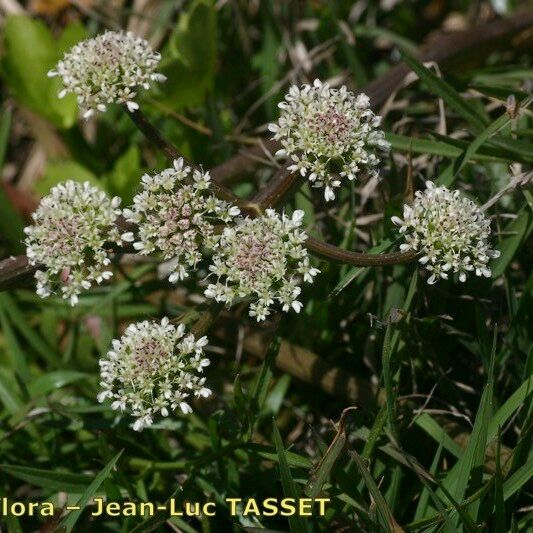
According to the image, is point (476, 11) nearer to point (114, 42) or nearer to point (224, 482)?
point (114, 42)

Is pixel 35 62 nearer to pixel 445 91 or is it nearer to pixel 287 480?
pixel 445 91

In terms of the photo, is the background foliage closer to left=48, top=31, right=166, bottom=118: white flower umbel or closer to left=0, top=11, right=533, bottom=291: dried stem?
left=0, top=11, right=533, bottom=291: dried stem

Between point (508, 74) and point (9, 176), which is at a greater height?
point (9, 176)

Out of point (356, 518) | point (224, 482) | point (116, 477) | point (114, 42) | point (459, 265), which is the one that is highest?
point (114, 42)

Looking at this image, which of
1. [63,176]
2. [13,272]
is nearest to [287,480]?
[13,272]

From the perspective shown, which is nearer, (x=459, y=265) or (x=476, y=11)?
(x=459, y=265)

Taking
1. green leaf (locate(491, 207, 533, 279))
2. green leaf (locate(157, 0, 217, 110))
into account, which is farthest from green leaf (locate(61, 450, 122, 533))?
green leaf (locate(157, 0, 217, 110))

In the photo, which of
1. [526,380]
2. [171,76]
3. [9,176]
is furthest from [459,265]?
[9,176]
